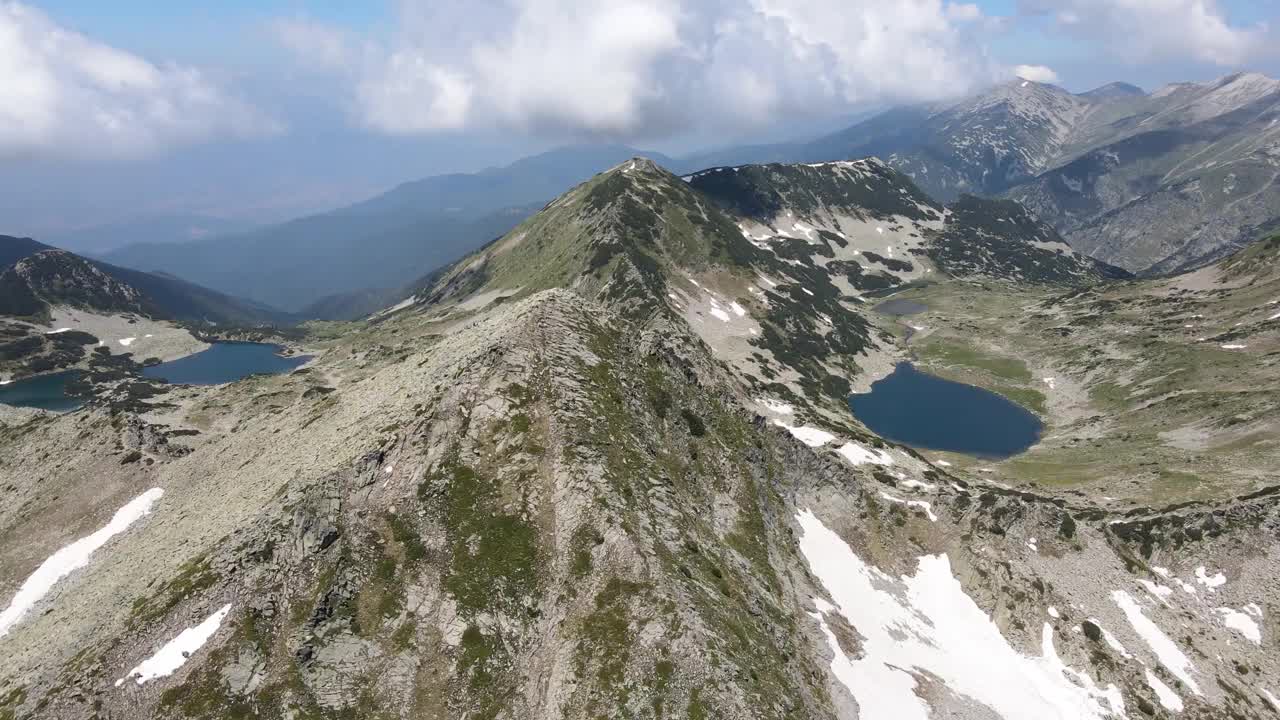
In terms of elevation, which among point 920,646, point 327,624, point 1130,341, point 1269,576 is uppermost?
point 327,624

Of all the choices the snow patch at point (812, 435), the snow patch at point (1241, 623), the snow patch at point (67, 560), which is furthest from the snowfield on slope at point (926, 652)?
the snow patch at point (67, 560)

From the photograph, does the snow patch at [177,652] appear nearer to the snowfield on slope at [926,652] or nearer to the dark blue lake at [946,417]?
the snowfield on slope at [926,652]

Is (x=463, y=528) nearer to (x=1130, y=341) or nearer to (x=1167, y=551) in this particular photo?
(x=1167, y=551)

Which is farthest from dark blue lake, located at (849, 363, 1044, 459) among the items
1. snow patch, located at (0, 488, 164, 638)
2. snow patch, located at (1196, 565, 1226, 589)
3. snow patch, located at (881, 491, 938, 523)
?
snow patch, located at (0, 488, 164, 638)

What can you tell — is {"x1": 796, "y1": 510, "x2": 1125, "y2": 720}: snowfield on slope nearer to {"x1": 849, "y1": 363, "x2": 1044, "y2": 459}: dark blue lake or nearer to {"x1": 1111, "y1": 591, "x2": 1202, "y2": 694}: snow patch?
{"x1": 1111, "y1": 591, "x2": 1202, "y2": 694}: snow patch

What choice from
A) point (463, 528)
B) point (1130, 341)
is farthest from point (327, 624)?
point (1130, 341)

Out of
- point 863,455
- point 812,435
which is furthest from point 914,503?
point 812,435

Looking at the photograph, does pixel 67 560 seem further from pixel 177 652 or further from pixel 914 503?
pixel 914 503
